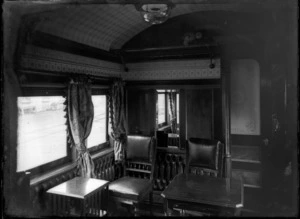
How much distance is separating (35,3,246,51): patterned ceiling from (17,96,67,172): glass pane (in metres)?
1.05

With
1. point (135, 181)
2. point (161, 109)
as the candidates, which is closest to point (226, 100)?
point (135, 181)

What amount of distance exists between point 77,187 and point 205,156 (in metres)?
2.11

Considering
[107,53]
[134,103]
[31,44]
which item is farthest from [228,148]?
[31,44]

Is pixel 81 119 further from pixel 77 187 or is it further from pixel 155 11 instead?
pixel 155 11

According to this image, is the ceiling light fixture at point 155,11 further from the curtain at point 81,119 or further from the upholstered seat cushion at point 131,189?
the upholstered seat cushion at point 131,189

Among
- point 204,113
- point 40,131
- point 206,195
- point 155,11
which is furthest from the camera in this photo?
point 204,113

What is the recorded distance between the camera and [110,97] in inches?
210

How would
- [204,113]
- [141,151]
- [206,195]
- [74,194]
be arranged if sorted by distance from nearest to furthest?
[206,195]
[74,194]
[141,151]
[204,113]

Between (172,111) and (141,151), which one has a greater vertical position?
(172,111)

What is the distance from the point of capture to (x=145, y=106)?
19.3 ft

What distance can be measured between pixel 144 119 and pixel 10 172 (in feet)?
14.6

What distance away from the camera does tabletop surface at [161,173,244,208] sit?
9.34ft

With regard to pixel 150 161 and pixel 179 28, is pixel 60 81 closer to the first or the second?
pixel 150 161

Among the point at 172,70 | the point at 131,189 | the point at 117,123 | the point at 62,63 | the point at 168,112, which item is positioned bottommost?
the point at 131,189
